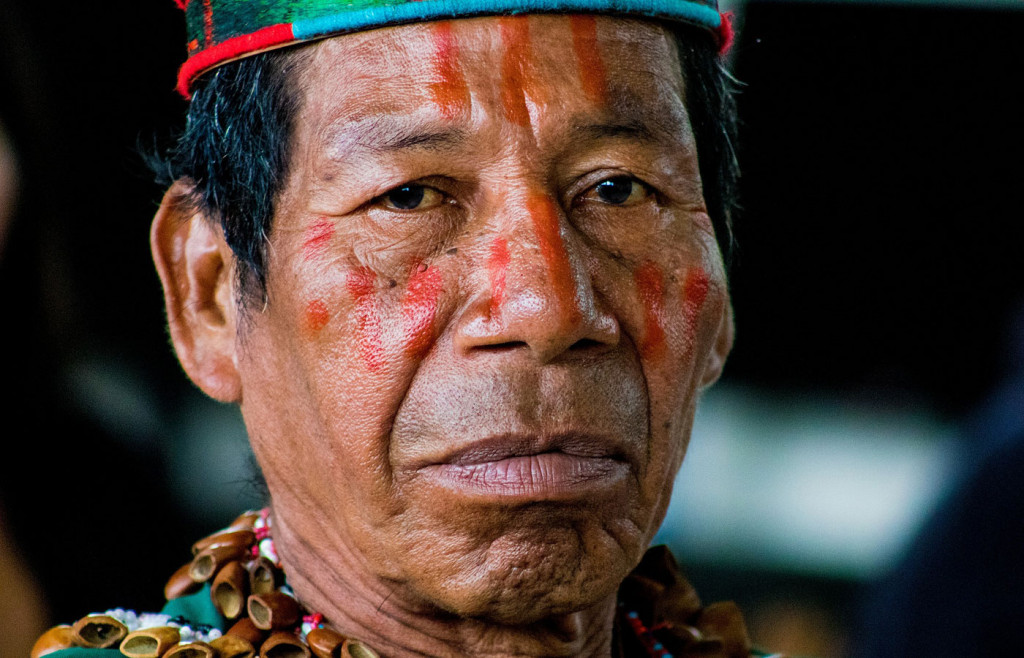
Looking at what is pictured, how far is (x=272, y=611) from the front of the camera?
2.24m

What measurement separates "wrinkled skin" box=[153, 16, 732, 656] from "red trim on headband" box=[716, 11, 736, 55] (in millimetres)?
314

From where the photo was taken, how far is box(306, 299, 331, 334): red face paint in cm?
210

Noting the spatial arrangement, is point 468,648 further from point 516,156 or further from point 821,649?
point 821,649

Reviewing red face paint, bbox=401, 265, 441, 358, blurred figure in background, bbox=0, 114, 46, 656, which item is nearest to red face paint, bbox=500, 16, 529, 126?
red face paint, bbox=401, 265, 441, 358

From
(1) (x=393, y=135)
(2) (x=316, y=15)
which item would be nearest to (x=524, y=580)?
(1) (x=393, y=135)

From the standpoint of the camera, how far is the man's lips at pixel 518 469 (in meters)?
1.98

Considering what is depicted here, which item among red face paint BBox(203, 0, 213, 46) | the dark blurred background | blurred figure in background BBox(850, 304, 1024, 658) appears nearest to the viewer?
blurred figure in background BBox(850, 304, 1024, 658)

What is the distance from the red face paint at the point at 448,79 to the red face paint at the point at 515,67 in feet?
0.26

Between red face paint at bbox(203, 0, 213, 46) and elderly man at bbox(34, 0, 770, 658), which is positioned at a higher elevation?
red face paint at bbox(203, 0, 213, 46)

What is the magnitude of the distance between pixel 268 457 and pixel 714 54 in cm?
138

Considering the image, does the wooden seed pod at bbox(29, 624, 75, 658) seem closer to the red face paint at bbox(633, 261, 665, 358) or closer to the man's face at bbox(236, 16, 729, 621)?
the man's face at bbox(236, 16, 729, 621)

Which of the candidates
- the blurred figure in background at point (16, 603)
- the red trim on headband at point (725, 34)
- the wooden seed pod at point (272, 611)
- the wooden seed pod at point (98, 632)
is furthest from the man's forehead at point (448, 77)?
the blurred figure in background at point (16, 603)

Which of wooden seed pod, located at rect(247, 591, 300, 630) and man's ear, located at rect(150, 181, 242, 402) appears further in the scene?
man's ear, located at rect(150, 181, 242, 402)

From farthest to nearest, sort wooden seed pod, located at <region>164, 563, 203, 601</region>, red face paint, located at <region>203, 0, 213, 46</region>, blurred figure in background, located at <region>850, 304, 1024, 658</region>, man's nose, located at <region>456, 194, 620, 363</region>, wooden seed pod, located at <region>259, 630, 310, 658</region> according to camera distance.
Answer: wooden seed pod, located at <region>164, 563, 203, 601</region>, red face paint, located at <region>203, 0, 213, 46</region>, wooden seed pod, located at <region>259, 630, 310, 658</region>, man's nose, located at <region>456, 194, 620, 363</region>, blurred figure in background, located at <region>850, 304, 1024, 658</region>
